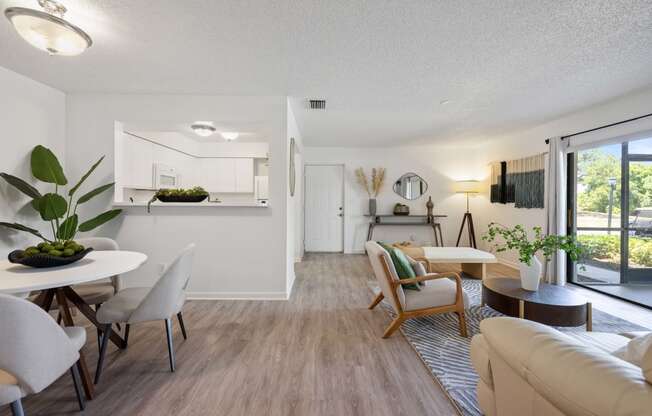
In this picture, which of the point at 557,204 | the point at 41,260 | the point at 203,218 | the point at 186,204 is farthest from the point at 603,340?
the point at 186,204

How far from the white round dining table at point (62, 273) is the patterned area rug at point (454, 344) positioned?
2167 mm

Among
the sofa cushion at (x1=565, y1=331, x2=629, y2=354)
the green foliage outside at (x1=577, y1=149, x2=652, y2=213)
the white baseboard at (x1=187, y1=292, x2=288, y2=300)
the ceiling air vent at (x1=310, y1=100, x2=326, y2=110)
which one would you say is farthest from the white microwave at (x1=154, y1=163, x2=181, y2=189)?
the green foliage outside at (x1=577, y1=149, x2=652, y2=213)

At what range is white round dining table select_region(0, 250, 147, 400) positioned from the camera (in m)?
1.49

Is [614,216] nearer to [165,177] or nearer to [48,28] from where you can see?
[48,28]

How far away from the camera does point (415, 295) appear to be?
8.04ft

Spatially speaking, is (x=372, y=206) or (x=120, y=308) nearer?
(x=120, y=308)

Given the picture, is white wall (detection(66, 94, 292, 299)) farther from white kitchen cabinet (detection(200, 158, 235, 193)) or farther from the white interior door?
the white interior door

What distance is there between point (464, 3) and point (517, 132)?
4.06 m

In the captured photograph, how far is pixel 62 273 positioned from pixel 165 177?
10.9 ft

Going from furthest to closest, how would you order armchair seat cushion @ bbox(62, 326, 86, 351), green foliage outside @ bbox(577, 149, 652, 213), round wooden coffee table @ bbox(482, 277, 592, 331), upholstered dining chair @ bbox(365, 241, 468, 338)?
green foliage outside @ bbox(577, 149, 652, 213), upholstered dining chair @ bbox(365, 241, 468, 338), round wooden coffee table @ bbox(482, 277, 592, 331), armchair seat cushion @ bbox(62, 326, 86, 351)

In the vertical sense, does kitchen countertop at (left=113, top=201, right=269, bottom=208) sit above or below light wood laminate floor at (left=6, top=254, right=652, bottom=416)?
above

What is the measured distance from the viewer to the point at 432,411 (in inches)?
64.1

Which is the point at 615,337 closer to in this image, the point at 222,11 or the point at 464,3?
the point at 464,3

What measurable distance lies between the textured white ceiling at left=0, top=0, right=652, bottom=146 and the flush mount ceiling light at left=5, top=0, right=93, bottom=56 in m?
0.12
